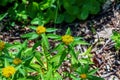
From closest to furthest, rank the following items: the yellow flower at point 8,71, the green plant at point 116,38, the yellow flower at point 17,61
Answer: the yellow flower at point 8,71
the yellow flower at point 17,61
the green plant at point 116,38

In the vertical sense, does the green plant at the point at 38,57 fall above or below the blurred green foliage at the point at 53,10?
Answer: below

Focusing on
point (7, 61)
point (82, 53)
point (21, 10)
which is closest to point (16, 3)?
point (21, 10)

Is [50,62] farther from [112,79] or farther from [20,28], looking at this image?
[20,28]

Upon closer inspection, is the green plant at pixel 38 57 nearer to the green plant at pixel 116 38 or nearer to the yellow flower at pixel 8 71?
the yellow flower at pixel 8 71

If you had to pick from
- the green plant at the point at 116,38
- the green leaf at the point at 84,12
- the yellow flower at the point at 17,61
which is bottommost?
the green plant at the point at 116,38

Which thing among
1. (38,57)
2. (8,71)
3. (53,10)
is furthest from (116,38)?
(8,71)

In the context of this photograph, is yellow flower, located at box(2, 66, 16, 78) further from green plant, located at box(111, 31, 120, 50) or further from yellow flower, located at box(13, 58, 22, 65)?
green plant, located at box(111, 31, 120, 50)

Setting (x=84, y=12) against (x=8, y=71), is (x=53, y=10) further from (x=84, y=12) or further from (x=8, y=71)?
(x=8, y=71)

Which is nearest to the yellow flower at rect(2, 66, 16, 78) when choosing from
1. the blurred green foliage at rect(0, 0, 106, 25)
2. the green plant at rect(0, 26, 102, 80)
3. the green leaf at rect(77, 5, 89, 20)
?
the green plant at rect(0, 26, 102, 80)

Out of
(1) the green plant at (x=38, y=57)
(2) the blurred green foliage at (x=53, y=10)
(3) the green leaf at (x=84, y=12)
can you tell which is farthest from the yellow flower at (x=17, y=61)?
(3) the green leaf at (x=84, y=12)

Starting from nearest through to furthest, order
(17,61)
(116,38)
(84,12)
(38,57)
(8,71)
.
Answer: (8,71), (17,61), (38,57), (116,38), (84,12)

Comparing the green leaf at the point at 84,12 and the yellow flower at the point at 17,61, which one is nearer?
the yellow flower at the point at 17,61
